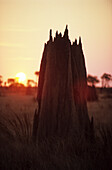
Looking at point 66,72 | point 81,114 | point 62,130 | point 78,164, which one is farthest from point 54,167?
point 66,72

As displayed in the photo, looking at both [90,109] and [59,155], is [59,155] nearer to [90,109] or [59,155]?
[59,155]

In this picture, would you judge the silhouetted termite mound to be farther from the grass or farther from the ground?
the ground

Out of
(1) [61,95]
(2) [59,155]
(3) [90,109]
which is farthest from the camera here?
(3) [90,109]

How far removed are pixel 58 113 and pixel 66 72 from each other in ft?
3.49

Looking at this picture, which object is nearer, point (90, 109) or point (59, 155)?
point (59, 155)

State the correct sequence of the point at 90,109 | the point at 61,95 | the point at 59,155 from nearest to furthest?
1. the point at 59,155
2. the point at 61,95
3. the point at 90,109

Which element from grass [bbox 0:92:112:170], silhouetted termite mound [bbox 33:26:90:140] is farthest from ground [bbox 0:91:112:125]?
grass [bbox 0:92:112:170]

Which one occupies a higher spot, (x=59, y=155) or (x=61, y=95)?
(x=61, y=95)

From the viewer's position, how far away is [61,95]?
3969 mm

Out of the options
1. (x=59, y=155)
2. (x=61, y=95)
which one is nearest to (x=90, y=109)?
(x=61, y=95)

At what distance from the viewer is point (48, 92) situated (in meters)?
4.08

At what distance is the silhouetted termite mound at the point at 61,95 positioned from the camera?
3896 millimetres

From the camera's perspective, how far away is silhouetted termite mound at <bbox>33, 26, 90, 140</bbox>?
3896 millimetres

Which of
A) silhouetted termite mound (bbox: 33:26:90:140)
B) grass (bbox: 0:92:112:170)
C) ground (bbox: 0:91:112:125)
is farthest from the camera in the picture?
ground (bbox: 0:91:112:125)
